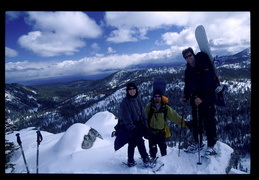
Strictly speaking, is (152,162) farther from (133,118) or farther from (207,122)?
(207,122)

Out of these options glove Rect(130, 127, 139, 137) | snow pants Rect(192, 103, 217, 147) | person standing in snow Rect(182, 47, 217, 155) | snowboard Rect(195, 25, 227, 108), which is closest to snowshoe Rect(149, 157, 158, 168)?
glove Rect(130, 127, 139, 137)

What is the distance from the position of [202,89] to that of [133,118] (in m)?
2.12

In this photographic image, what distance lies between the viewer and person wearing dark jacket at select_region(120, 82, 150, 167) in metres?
4.05

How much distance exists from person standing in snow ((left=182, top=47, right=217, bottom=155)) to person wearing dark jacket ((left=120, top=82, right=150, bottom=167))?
5.18ft

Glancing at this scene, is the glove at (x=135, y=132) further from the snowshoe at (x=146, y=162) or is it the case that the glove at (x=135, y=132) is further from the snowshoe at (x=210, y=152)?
the snowshoe at (x=210, y=152)

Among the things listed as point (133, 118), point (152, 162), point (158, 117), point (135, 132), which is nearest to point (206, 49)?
point (158, 117)

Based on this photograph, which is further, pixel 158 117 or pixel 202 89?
pixel 158 117

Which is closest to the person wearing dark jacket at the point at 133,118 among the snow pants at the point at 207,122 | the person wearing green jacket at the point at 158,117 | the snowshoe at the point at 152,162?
the snowshoe at the point at 152,162

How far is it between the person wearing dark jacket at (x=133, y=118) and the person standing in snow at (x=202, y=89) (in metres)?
1.58

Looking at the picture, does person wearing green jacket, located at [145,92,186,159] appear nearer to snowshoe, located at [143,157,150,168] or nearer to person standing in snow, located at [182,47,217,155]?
snowshoe, located at [143,157,150,168]

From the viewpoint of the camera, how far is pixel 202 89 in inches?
165
